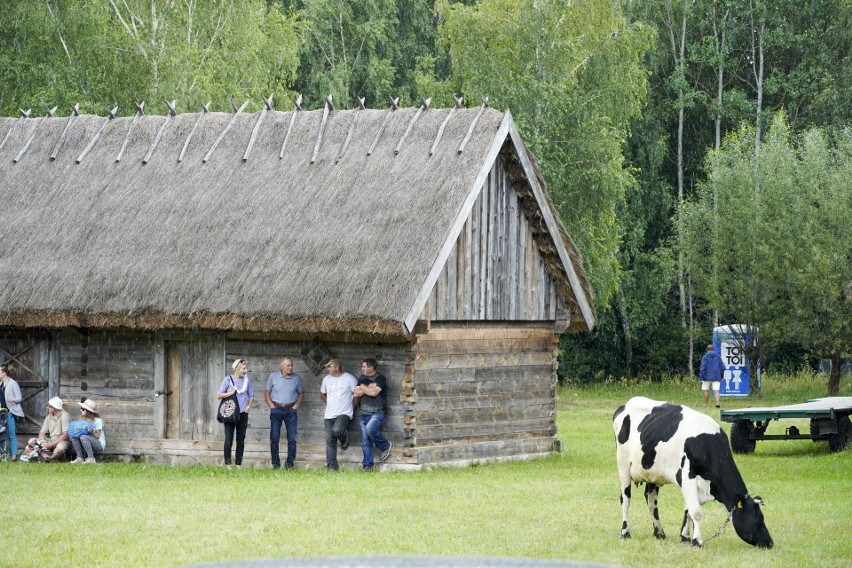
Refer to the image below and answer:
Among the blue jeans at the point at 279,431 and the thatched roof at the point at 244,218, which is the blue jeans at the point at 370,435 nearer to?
the blue jeans at the point at 279,431

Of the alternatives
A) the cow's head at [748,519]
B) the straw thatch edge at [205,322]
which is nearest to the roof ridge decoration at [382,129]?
the straw thatch edge at [205,322]

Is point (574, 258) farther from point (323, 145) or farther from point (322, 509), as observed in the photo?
point (322, 509)

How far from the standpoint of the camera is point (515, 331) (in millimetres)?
21875

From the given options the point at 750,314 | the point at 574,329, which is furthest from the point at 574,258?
the point at 750,314

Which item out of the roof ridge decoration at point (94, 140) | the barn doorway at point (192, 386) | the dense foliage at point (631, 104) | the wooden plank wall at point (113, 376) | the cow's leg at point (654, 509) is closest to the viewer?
the cow's leg at point (654, 509)

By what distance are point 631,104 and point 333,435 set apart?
2225cm

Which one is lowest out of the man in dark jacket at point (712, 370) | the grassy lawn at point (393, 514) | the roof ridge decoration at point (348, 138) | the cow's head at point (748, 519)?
the grassy lawn at point (393, 514)

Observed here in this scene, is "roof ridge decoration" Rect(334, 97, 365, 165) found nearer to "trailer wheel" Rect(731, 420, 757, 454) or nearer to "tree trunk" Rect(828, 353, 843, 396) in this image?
"trailer wheel" Rect(731, 420, 757, 454)

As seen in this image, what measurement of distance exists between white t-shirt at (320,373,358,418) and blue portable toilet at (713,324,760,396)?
68.6 feet

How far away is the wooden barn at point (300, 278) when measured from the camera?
19.7 m

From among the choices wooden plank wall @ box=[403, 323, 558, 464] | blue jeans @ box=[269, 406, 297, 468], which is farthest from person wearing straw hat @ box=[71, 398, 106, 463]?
wooden plank wall @ box=[403, 323, 558, 464]

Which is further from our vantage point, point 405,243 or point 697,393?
point 697,393

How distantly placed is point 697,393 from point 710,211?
548 centimetres

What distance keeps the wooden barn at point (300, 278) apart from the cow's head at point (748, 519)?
22.6ft
